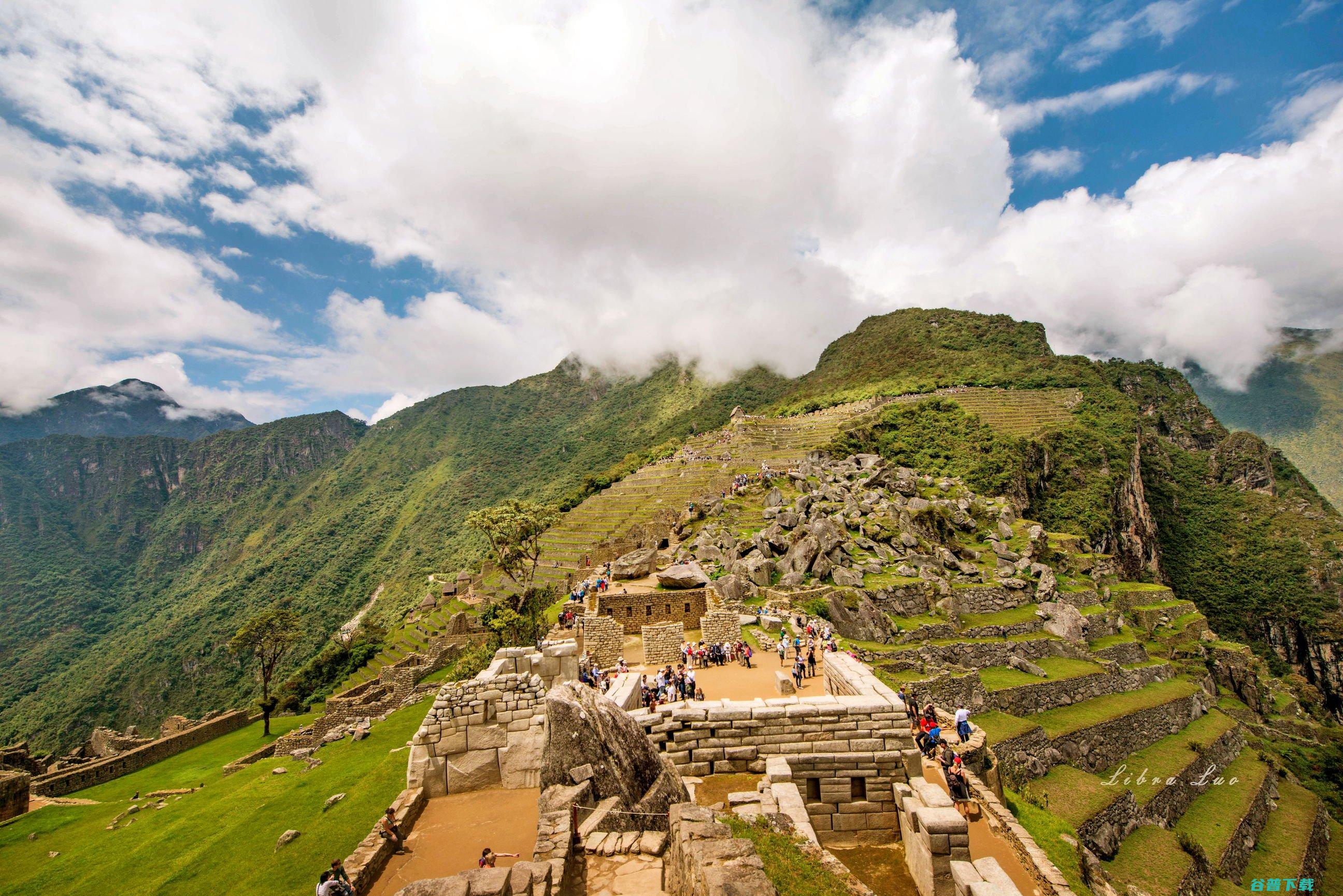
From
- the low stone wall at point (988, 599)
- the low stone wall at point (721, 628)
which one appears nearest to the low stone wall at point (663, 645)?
the low stone wall at point (721, 628)

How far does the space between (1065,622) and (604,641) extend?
1992 cm

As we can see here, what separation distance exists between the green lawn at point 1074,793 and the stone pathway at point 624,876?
44.2 ft

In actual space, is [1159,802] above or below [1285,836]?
above

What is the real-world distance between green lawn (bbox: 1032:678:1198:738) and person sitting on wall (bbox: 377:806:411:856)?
19.3 meters

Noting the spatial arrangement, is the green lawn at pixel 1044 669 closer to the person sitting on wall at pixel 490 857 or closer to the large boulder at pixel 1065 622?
the large boulder at pixel 1065 622

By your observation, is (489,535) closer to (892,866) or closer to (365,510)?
(892,866)

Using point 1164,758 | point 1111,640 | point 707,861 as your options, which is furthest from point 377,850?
point 1111,640

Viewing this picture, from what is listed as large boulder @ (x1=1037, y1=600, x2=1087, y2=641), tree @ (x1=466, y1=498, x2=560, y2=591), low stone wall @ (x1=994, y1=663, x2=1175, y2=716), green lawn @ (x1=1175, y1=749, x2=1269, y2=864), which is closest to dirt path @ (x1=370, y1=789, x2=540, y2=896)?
low stone wall @ (x1=994, y1=663, x2=1175, y2=716)

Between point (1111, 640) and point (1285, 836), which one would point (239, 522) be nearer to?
point (1111, 640)

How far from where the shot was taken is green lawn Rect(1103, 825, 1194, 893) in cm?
1278

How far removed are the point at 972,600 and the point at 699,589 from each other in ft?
42.8

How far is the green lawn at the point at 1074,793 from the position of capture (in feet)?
44.3

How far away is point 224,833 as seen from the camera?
10023 millimetres

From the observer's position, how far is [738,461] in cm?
5431
